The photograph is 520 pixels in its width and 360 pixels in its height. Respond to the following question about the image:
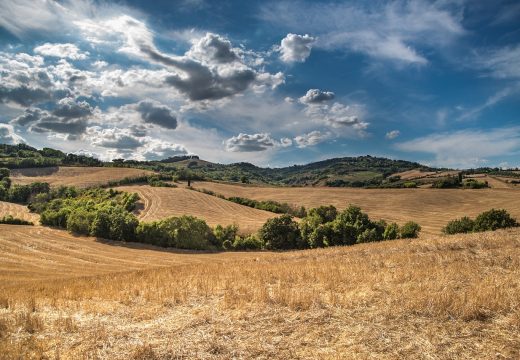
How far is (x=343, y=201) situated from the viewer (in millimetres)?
→ 120875

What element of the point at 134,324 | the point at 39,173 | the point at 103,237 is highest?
the point at 39,173

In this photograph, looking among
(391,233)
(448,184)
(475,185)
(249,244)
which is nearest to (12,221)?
(249,244)

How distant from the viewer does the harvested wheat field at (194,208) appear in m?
Result: 98.0

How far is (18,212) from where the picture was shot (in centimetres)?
10638

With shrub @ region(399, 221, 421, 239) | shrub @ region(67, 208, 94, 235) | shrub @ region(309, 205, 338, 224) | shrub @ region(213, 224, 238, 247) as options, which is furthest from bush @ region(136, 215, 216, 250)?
shrub @ region(399, 221, 421, 239)

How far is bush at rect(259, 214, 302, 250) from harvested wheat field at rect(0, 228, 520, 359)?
58900 millimetres

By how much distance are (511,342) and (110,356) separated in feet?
31.0

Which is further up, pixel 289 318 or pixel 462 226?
pixel 289 318

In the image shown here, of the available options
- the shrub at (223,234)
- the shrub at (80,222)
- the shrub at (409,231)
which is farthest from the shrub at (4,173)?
the shrub at (409,231)

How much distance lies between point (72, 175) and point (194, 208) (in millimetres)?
82782

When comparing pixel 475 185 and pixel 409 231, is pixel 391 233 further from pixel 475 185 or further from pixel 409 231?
pixel 475 185

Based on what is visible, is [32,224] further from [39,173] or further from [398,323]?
[398,323]

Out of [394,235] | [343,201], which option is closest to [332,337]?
[394,235]

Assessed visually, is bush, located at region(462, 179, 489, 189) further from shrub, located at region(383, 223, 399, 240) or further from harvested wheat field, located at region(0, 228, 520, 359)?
harvested wheat field, located at region(0, 228, 520, 359)
